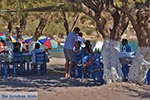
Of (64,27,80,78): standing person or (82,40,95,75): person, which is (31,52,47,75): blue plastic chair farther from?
(82,40,95,75): person

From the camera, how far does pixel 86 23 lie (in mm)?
28469

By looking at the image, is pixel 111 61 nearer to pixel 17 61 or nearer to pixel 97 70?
pixel 97 70

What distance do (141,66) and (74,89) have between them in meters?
1.87

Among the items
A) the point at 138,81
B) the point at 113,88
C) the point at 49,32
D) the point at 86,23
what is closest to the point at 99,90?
the point at 113,88

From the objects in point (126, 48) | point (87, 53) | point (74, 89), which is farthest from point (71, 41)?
point (74, 89)

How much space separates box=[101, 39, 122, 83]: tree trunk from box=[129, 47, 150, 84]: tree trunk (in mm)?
474

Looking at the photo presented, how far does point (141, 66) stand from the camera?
12.3m

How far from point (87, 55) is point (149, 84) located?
2.79 metres

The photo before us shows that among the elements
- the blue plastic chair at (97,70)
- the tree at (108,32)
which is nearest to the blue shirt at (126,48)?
the blue plastic chair at (97,70)

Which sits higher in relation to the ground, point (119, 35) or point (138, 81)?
point (119, 35)

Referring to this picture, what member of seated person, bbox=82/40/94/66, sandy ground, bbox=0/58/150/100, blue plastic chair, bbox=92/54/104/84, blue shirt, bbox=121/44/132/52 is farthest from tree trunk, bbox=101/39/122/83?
blue shirt, bbox=121/44/132/52

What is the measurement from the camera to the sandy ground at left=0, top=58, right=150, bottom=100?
1100 centimetres

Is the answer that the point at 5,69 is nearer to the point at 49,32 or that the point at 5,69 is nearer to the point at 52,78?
the point at 52,78

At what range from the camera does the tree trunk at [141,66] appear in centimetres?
1225
